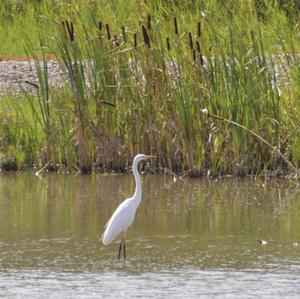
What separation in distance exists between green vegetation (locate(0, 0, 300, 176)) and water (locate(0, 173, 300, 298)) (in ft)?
0.94

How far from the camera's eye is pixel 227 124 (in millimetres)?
11023

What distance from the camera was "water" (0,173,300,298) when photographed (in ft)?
23.6

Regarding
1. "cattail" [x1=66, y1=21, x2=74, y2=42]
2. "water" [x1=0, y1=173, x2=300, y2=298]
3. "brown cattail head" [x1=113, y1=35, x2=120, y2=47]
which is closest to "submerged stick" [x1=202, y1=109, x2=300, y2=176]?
"water" [x1=0, y1=173, x2=300, y2=298]

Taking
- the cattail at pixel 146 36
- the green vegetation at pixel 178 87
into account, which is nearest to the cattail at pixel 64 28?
the green vegetation at pixel 178 87

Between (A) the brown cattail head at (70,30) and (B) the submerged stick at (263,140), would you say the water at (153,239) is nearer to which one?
(B) the submerged stick at (263,140)

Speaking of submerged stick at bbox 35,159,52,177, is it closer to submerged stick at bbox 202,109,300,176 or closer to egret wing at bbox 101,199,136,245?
submerged stick at bbox 202,109,300,176

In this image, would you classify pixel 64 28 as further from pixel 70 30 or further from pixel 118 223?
pixel 118 223

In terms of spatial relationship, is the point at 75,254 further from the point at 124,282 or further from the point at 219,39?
the point at 219,39

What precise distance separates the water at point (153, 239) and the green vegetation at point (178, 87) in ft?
0.94

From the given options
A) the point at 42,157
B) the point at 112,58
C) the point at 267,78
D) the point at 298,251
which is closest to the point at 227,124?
the point at 267,78

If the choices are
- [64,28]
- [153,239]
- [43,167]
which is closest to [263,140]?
[64,28]

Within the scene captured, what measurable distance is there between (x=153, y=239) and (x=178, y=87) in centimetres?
277

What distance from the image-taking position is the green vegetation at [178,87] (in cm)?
1104

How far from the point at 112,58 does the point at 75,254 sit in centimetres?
360
